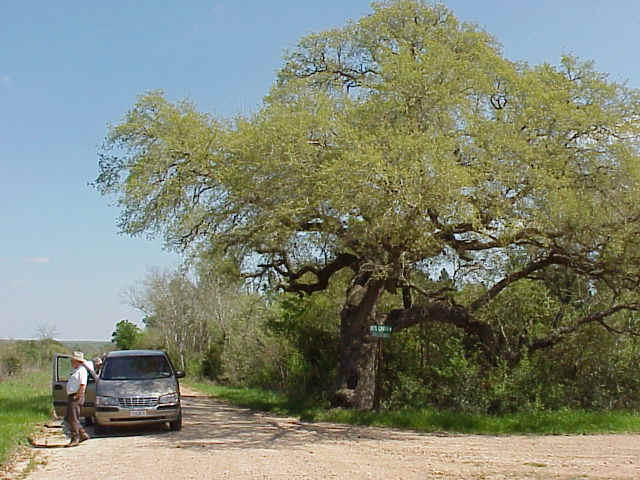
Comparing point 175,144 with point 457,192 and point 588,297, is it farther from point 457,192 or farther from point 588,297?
point 588,297

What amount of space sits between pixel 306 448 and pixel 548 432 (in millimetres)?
5982

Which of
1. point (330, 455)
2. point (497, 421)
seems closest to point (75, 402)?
point (330, 455)

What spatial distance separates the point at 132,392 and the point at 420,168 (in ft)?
27.3

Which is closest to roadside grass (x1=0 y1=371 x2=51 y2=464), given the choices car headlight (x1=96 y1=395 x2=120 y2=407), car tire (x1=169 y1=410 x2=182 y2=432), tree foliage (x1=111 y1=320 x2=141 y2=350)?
car headlight (x1=96 y1=395 x2=120 y2=407)

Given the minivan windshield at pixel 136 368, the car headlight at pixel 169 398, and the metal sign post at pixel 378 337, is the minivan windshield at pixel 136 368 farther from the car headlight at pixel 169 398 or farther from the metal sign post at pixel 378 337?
the metal sign post at pixel 378 337

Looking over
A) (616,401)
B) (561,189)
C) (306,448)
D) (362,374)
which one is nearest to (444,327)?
(362,374)

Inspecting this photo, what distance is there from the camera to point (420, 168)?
14297 mm

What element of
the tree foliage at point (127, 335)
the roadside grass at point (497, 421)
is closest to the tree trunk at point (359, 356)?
the roadside grass at point (497, 421)

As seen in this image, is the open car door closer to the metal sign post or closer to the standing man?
the standing man

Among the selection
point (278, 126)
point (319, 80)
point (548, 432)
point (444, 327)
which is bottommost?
point (548, 432)

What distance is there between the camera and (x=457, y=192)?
14320 mm

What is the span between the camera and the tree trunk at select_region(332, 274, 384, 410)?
20172 mm

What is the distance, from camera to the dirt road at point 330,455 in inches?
413

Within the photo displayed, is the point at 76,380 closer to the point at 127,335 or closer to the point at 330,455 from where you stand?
the point at 330,455
